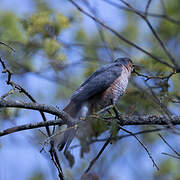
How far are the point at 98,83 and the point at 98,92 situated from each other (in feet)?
0.54

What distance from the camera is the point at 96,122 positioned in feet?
12.0

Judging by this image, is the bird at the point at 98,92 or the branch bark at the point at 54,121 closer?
the branch bark at the point at 54,121

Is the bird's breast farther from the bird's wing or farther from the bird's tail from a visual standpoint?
the bird's tail

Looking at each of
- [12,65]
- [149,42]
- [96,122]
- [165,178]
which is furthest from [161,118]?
[149,42]

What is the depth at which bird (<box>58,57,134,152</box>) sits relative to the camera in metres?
4.45

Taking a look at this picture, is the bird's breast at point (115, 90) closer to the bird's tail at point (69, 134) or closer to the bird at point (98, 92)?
the bird at point (98, 92)

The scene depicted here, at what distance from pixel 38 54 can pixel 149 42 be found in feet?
14.7

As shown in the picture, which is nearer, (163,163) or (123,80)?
(123,80)

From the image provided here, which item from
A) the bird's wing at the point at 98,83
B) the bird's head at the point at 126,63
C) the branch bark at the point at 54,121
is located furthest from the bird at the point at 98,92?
the branch bark at the point at 54,121

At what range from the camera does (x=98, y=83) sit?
16.3 ft

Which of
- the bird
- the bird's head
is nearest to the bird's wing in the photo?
the bird

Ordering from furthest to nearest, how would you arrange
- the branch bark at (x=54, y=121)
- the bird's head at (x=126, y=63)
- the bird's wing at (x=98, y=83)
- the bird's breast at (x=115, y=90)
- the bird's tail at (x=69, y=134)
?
the bird's head at (x=126, y=63), the bird's breast at (x=115, y=90), the bird's wing at (x=98, y=83), the bird's tail at (x=69, y=134), the branch bark at (x=54, y=121)

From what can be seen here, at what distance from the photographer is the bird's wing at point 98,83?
4695 millimetres

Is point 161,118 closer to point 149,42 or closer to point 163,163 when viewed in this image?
point 163,163
